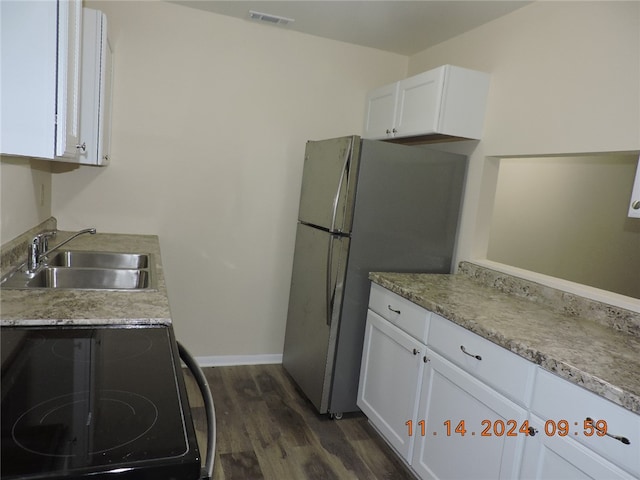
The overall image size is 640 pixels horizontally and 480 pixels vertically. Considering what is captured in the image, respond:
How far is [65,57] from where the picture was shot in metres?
1.20

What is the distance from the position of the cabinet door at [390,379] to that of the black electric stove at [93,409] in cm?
126

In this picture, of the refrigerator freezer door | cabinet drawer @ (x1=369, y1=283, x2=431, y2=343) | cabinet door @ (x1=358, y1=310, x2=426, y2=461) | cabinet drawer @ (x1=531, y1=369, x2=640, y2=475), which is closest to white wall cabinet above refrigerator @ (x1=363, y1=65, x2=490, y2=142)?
the refrigerator freezer door

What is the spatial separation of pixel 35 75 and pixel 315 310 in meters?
1.99

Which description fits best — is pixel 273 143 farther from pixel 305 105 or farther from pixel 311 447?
pixel 311 447

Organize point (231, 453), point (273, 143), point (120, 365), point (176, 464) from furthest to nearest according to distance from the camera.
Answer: point (273, 143) → point (231, 453) → point (120, 365) → point (176, 464)

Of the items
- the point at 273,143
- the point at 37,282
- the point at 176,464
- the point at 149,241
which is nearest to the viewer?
the point at 176,464

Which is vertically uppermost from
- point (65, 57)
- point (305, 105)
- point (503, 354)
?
point (305, 105)

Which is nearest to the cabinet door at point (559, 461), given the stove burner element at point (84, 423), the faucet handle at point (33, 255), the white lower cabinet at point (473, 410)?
the white lower cabinet at point (473, 410)

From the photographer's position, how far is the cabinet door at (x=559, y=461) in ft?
4.15

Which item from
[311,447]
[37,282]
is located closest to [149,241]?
[37,282]

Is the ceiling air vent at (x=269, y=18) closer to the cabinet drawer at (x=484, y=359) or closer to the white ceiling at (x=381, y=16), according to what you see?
the white ceiling at (x=381, y=16)

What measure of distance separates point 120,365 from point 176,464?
43 cm

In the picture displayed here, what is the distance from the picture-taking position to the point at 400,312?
2.27 m

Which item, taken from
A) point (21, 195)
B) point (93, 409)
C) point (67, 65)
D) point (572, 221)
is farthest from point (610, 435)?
point (572, 221)
